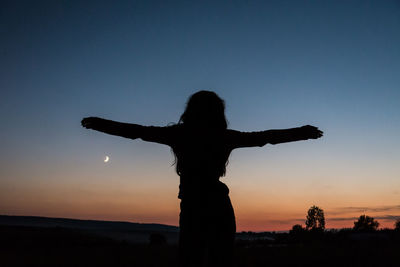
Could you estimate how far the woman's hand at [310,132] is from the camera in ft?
13.4

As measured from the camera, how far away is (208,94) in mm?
3678

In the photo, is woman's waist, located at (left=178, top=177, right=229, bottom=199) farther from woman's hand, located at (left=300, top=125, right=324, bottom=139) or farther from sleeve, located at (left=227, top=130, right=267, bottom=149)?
woman's hand, located at (left=300, top=125, right=324, bottom=139)

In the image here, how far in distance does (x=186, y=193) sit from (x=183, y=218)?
24 centimetres

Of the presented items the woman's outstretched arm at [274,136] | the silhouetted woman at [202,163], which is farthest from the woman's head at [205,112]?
the woman's outstretched arm at [274,136]

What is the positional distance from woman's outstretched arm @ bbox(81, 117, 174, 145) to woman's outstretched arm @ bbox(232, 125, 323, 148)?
2.45 ft

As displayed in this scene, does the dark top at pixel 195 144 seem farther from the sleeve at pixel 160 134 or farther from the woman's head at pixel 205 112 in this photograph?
the woman's head at pixel 205 112

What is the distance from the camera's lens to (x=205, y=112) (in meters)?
3.54

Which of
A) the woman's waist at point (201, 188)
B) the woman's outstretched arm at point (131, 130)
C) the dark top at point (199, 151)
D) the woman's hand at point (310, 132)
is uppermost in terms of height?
the woman's hand at point (310, 132)

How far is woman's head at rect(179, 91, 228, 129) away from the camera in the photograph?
3.53 metres

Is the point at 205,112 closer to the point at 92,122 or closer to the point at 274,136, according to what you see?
the point at 274,136

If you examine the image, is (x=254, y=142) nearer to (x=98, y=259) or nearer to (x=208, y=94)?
(x=208, y=94)

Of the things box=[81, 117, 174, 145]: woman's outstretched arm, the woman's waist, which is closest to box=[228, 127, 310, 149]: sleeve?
the woman's waist

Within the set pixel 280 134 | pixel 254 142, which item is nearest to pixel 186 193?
pixel 254 142

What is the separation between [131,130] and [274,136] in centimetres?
169
